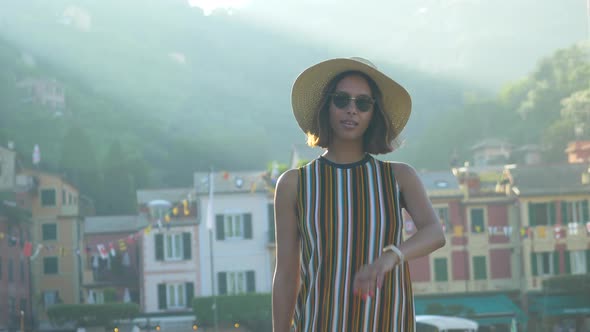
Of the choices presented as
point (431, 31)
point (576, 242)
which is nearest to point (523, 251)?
point (576, 242)

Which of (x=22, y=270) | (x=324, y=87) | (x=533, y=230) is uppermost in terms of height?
(x=324, y=87)

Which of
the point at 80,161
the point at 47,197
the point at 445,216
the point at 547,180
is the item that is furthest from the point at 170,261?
the point at 80,161

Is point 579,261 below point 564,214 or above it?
below

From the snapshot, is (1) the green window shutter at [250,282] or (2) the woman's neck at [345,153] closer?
(2) the woman's neck at [345,153]

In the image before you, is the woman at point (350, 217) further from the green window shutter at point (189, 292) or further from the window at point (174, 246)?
the window at point (174, 246)

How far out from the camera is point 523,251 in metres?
44.1

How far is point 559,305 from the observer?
142ft

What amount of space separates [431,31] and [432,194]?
236 feet

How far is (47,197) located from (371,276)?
164 feet

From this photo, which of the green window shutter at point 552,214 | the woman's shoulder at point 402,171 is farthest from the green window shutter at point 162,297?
the woman's shoulder at point 402,171

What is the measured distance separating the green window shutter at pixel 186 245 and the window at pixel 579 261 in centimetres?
1646

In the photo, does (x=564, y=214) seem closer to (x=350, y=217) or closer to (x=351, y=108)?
(x=351, y=108)

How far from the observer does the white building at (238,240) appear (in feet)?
146

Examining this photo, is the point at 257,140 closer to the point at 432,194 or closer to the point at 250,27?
the point at 250,27
